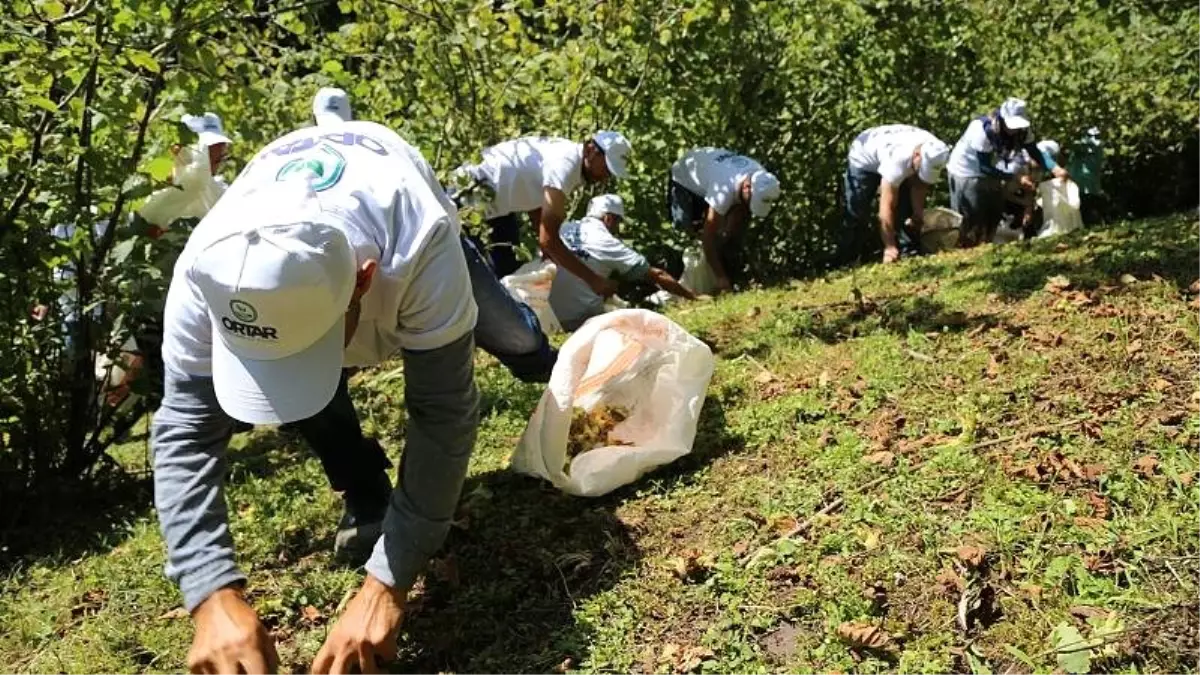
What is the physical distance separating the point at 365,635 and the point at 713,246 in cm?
533

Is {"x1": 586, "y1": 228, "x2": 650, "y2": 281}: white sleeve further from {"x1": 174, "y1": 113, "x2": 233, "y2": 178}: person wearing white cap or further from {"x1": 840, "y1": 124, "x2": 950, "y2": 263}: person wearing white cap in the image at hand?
{"x1": 174, "y1": 113, "x2": 233, "y2": 178}: person wearing white cap

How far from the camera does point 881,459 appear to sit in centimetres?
297

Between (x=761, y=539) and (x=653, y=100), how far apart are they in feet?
17.9

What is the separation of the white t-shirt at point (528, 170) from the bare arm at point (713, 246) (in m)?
1.40

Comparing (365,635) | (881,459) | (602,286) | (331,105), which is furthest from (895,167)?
(365,635)

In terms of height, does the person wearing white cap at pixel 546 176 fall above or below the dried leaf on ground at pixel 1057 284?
below

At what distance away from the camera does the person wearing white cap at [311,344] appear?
1.83 meters

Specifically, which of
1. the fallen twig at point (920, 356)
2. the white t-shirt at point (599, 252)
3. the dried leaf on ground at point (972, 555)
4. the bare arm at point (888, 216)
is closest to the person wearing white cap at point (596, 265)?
the white t-shirt at point (599, 252)

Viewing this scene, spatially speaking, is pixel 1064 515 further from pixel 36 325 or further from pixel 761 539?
pixel 36 325

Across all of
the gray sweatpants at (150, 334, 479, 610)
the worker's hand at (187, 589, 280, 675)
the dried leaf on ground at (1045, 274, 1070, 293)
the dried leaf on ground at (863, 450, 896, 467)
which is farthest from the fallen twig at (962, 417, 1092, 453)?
the worker's hand at (187, 589, 280, 675)

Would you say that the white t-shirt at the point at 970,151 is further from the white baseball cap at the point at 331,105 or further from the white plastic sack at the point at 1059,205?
the white baseball cap at the point at 331,105

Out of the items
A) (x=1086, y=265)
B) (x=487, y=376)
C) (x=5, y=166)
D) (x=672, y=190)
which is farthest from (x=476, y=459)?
(x=672, y=190)

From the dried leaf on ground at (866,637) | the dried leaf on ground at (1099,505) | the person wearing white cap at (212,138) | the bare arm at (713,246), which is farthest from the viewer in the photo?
the bare arm at (713,246)

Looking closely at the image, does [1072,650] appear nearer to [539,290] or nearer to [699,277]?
[539,290]
